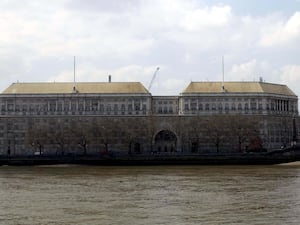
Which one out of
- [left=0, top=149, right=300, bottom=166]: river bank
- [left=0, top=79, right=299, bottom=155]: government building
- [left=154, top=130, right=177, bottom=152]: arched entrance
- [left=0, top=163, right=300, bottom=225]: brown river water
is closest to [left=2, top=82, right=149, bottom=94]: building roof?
[left=0, top=79, right=299, bottom=155]: government building

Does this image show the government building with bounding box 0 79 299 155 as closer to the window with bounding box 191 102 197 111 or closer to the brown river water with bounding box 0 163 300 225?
the window with bounding box 191 102 197 111

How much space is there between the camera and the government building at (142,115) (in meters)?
154

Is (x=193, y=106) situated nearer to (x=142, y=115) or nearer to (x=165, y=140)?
(x=165, y=140)

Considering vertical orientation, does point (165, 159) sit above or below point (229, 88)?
below

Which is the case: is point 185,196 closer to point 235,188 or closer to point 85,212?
point 235,188

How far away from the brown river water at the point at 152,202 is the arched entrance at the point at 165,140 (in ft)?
309

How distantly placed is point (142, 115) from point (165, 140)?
852 cm

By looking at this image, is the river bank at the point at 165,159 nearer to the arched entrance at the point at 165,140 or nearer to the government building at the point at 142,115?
the government building at the point at 142,115

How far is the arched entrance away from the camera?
533 ft

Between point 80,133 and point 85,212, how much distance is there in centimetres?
10615

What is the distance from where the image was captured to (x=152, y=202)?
47688 millimetres

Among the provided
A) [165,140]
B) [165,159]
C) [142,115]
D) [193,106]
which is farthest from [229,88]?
[165,159]

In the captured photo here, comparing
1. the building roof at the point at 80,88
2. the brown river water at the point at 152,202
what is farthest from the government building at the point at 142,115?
the brown river water at the point at 152,202

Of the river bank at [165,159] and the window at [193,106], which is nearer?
the river bank at [165,159]
